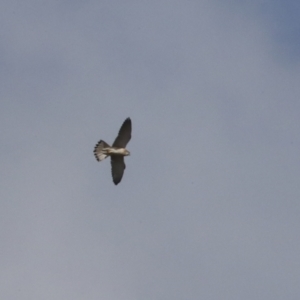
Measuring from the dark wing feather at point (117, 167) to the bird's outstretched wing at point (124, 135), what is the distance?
0.59m

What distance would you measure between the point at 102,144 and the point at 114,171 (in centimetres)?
146

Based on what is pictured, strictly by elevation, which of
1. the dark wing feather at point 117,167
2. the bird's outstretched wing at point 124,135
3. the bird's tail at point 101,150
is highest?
the bird's outstretched wing at point 124,135

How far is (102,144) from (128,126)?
57.6 inches

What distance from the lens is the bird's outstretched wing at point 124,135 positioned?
47.7m

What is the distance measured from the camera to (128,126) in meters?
47.8

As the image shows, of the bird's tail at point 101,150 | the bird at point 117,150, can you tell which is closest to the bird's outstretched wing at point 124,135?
the bird at point 117,150

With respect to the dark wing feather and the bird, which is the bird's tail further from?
the dark wing feather

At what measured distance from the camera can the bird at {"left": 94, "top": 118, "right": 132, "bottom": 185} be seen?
47.7 metres

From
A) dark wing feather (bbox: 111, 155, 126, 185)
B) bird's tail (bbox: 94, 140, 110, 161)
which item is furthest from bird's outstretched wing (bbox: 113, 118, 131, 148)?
dark wing feather (bbox: 111, 155, 126, 185)

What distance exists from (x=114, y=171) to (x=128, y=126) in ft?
7.43

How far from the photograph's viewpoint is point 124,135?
47812 mm

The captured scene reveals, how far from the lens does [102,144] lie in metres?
47.8

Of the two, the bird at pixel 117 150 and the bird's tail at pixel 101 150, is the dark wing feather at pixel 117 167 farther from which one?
the bird's tail at pixel 101 150

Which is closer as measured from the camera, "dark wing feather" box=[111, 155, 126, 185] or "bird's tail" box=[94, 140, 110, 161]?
"bird's tail" box=[94, 140, 110, 161]
